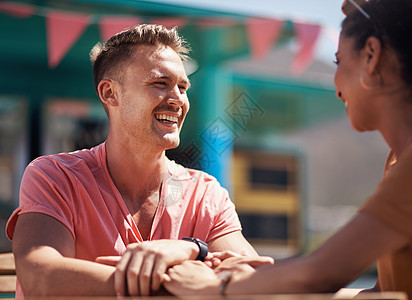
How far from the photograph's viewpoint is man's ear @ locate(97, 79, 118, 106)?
7.75ft

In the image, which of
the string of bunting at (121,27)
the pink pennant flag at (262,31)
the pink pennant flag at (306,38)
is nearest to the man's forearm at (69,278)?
the string of bunting at (121,27)

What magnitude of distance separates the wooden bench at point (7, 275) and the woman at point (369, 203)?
967 mm

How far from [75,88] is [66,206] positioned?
4.38 m

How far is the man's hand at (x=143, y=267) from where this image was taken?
1.45m

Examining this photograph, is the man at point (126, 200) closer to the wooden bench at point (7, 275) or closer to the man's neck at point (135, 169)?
the man's neck at point (135, 169)

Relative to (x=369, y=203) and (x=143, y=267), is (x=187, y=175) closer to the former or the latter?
(x=143, y=267)

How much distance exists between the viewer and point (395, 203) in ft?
3.96

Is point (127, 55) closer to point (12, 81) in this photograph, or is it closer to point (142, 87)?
point (142, 87)

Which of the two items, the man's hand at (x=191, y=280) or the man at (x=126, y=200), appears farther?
the man at (x=126, y=200)

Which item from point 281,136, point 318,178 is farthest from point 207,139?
point 318,178

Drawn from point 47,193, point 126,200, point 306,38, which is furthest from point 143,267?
point 306,38

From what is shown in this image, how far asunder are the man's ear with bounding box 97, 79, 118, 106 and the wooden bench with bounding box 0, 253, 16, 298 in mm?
743

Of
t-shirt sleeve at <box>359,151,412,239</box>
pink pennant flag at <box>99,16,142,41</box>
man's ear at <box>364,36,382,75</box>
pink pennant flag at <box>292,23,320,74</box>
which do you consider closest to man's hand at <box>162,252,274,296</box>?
t-shirt sleeve at <box>359,151,412,239</box>

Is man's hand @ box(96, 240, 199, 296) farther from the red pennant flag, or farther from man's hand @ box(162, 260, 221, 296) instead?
the red pennant flag
